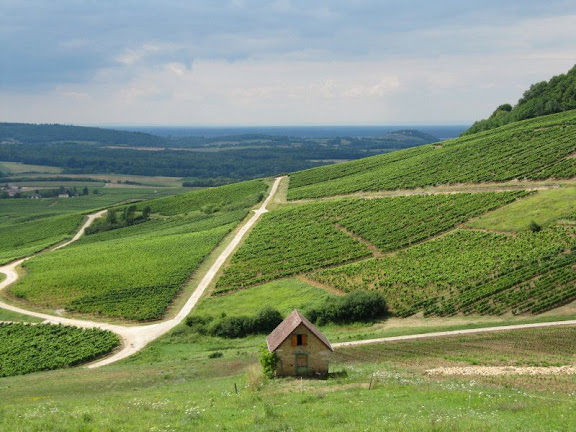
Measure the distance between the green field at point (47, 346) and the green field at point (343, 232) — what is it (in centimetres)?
1753

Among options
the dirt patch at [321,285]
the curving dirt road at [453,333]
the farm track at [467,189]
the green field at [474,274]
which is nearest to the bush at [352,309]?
the green field at [474,274]

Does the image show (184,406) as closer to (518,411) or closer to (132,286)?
(518,411)

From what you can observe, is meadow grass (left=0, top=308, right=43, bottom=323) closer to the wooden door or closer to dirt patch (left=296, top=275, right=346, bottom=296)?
dirt patch (left=296, top=275, right=346, bottom=296)

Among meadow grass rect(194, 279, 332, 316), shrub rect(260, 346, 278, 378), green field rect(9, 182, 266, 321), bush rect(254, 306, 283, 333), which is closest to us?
shrub rect(260, 346, 278, 378)

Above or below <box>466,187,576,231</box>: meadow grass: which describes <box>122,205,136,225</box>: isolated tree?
below

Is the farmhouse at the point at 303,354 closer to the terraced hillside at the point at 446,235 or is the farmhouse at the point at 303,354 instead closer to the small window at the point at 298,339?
the small window at the point at 298,339

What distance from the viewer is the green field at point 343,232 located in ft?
239

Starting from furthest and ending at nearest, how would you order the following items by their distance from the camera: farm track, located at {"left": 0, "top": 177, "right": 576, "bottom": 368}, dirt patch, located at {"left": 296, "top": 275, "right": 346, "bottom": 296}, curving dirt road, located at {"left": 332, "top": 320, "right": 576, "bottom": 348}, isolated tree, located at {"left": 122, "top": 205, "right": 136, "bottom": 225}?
isolated tree, located at {"left": 122, "top": 205, "right": 136, "bottom": 225}, dirt patch, located at {"left": 296, "top": 275, "right": 346, "bottom": 296}, farm track, located at {"left": 0, "top": 177, "right": 576, "bottom": 368}, curving dirt road, located at {"left": 332, "top": 320, "right": 576, "bottom": 348}

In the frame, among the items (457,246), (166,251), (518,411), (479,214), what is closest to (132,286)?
(166,251)

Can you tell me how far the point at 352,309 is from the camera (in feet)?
184

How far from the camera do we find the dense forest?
134 metres

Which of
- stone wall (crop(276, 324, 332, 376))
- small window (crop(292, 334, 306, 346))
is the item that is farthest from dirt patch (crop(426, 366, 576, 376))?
small window (crop(292, 334, 306, 346))

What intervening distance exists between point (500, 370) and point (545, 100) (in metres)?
122

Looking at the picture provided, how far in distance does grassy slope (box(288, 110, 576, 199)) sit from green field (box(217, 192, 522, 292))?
9361 millimetres
